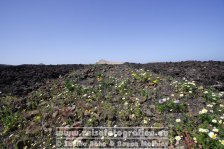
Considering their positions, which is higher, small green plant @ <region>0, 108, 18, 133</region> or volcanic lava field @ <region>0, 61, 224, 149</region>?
volcanic lava field @ <region>0, 61, 224, 149</region>

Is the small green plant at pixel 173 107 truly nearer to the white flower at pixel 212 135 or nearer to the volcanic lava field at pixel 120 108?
the volcanic lava field at pixel 120 108

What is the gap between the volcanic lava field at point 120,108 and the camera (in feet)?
16.9

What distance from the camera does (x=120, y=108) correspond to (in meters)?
6.43

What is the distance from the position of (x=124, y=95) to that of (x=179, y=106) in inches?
77.0

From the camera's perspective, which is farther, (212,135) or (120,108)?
(120,108)

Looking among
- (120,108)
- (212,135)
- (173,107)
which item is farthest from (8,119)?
(212,135)

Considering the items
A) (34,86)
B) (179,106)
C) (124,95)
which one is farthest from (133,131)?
(34,86)

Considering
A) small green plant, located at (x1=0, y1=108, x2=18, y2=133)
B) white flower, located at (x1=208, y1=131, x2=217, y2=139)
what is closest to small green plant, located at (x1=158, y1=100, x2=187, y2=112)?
white flower, located at (x1=208, y1=131, x2=217, y2=139)

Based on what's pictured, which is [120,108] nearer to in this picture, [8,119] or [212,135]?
[212,135]

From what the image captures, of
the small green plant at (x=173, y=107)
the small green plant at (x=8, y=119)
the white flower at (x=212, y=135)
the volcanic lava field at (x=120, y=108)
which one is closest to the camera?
the white flower at (x=212, y=135)

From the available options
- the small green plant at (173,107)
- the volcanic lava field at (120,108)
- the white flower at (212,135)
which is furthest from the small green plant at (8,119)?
the white flower at (212,135)

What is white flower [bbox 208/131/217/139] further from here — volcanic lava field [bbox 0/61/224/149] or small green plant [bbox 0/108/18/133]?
small green plant [bbox 0/108/18/133]

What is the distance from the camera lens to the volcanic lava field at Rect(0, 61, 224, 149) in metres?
5.16

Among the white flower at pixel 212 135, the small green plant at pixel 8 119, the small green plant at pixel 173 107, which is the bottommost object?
the small green plant at pixel 8 119
